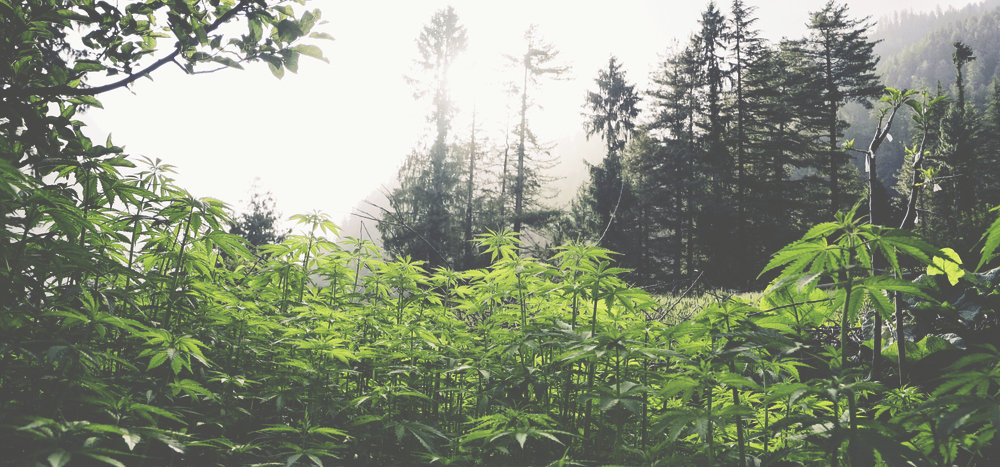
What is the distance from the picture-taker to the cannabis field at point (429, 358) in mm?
1251

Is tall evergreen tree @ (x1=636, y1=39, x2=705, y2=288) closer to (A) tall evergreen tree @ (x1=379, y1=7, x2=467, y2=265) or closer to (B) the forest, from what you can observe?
(A) tall evergreen tree @ (x1=379, y1=7, x2=467, y2=265)

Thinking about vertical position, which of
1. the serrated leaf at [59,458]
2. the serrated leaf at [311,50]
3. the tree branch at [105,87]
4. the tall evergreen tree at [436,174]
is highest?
the tall evergreen tree at [436,174]

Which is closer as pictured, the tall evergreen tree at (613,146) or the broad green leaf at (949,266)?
the broad green leaf at (949,266)

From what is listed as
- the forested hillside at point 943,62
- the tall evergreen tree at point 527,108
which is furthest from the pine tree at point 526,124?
the forested hillside at point 943,62

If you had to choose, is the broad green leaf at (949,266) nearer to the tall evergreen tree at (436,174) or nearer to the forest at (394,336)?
the forest at (394,336)

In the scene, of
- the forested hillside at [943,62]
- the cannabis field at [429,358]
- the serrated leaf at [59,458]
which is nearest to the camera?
the serrated leaf at [59,458]

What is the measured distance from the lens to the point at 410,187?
2222 cm

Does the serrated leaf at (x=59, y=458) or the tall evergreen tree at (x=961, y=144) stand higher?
the tall evergreen tree at (x=961, y=144)

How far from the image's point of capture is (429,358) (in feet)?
7.14

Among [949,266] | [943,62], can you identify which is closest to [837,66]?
[949,266]

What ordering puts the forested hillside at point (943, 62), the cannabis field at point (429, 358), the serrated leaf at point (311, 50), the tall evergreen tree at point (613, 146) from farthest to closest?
1. the forested hillside at point (943, 62)
2. the tall evergreen tree at point (613, 146)
3. the serrated leaf at point (311, 50)
4. the cannabis field at point (429, 358)

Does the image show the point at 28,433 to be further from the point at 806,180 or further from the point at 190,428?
the point at 806,180

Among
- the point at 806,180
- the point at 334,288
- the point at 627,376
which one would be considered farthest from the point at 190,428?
the point at 806,180

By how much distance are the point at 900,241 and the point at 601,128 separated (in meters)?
28.8
